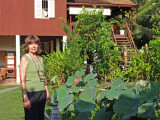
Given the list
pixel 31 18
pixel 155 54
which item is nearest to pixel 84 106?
pixel 155 54

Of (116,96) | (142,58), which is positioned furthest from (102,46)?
(116,96)

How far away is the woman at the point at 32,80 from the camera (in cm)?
364

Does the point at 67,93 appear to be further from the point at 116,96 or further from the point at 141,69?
the point at 141,69

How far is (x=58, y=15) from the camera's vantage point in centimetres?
1584

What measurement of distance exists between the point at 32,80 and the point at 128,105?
6.27 feet

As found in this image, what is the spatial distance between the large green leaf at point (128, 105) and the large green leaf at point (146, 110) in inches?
1.4

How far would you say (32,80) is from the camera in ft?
12.2

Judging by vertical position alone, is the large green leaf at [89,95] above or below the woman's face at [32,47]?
below

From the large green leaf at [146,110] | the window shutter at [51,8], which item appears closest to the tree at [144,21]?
the window shutter at [51,8]

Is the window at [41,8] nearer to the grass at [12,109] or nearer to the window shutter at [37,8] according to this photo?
the window shutter at [37,8]

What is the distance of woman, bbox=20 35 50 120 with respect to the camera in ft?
11.9

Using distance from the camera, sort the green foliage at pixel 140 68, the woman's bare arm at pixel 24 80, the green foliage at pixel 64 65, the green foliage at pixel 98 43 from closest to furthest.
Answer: the woman's bare arm at pixel 24 80 < the green foliage at pixel 140 68 < the green foliage at pixel 98 43 < the green foliage at pixel 64 65

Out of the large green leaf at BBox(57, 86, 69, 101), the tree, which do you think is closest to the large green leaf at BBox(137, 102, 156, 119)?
the large green leaf at BBox(57, 86, 69, 101)

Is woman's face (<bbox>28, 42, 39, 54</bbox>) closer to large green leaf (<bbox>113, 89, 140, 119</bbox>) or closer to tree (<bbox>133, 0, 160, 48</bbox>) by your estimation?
large green leaf (<bbox>113, 89, 140, 119</bbox>)
